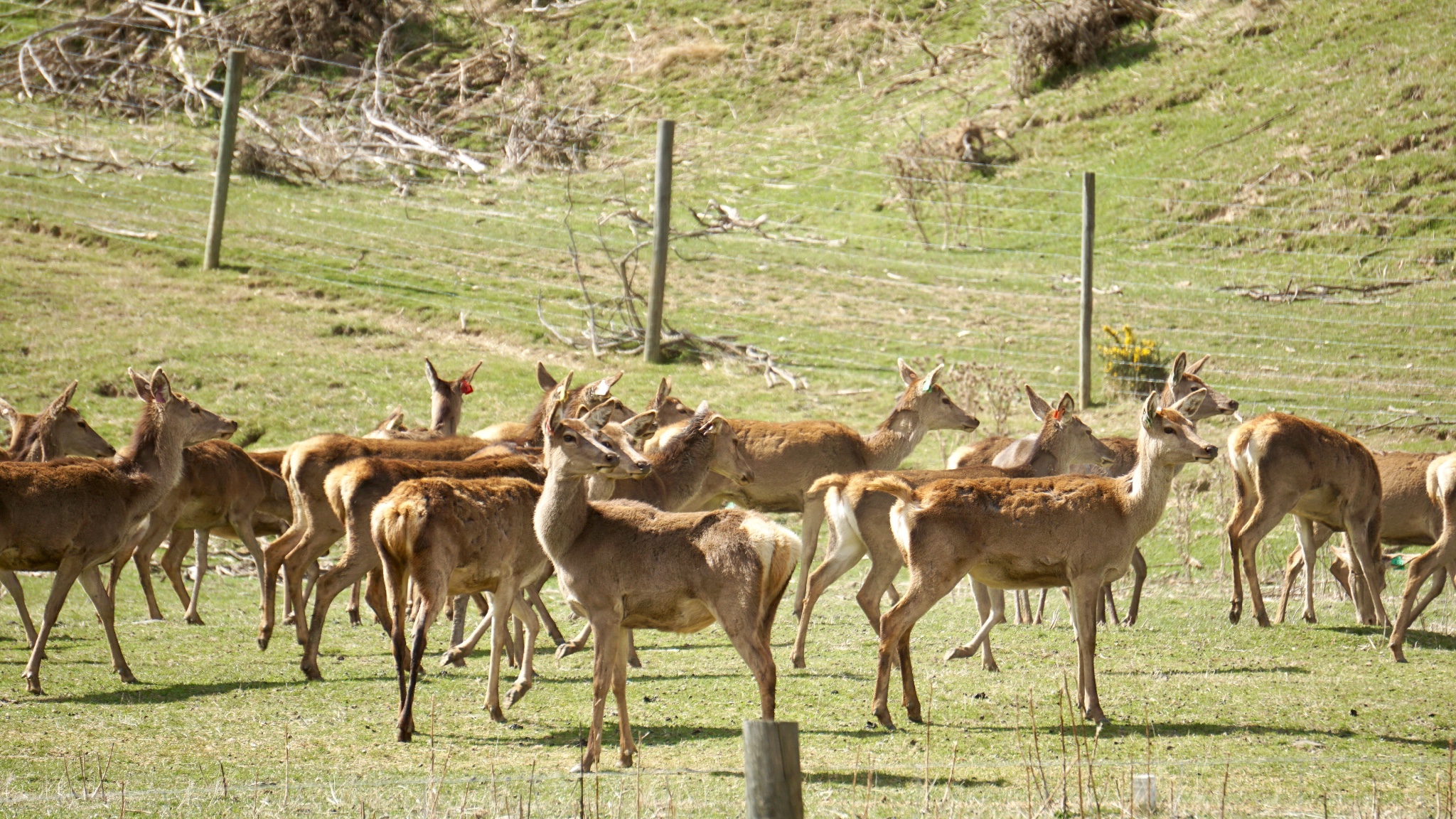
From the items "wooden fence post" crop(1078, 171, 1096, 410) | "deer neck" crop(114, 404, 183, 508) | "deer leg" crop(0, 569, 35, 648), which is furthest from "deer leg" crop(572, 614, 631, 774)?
"wooden fence post" crop(1078, 171, 1096, 410)

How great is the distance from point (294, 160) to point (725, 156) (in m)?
8.29

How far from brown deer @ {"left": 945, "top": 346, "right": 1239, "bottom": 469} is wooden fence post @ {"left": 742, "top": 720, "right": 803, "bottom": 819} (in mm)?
7817

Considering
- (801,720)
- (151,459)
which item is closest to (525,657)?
(801,720)

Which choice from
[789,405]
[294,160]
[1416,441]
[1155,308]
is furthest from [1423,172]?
[294,160]

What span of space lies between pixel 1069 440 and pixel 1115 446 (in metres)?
1.18

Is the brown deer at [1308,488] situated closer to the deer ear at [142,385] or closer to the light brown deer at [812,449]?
the light brown deer at [812,449]

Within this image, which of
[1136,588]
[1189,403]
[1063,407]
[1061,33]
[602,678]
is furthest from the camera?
[1061,33]

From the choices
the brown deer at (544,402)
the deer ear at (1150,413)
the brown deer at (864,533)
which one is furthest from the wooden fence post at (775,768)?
the brown deer at (544,402)

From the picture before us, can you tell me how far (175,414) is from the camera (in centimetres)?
1098

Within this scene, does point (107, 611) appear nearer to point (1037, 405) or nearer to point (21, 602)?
point (21, 602)

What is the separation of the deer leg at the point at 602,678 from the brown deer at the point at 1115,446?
19.3ft

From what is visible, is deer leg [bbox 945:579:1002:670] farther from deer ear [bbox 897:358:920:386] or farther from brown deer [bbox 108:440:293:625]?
brown deer [bbox 108:440:293:625]

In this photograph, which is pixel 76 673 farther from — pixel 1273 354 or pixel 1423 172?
pixel 1423 172

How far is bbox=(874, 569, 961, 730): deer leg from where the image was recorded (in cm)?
823
